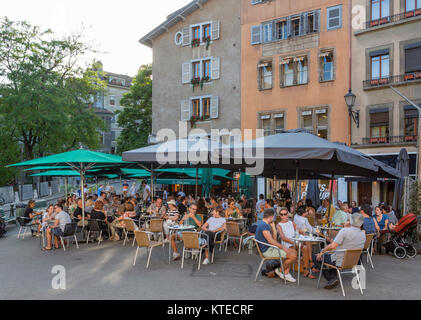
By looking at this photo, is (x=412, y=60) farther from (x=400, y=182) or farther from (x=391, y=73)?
(x=400, y=182)

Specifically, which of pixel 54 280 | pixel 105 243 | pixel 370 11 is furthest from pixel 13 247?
pixel 370 11

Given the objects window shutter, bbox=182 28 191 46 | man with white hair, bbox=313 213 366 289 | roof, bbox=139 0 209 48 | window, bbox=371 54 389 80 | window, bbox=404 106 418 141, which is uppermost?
roof, bbox=139 0 209 48

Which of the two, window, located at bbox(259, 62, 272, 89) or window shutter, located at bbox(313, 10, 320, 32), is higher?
window shutter, located at bbox(313, 10, 320, 32)

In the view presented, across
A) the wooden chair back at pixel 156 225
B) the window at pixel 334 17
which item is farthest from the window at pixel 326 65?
the wooden chair back at pixel 156 225

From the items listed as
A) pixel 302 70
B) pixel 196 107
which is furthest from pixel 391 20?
pixel 196 107

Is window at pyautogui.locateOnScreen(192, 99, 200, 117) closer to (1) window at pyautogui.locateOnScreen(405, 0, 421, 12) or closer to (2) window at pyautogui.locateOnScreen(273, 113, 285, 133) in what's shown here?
(2) window at pyautogui.locateOnScreen(273, 113, 285, 133)

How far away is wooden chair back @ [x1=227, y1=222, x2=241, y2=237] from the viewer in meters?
10.3

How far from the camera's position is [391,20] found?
20.2 meters

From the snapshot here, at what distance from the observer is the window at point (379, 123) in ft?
67.5

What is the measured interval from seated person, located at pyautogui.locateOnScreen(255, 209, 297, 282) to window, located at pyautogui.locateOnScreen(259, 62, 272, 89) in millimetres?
17616

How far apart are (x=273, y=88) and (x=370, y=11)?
6476 mm

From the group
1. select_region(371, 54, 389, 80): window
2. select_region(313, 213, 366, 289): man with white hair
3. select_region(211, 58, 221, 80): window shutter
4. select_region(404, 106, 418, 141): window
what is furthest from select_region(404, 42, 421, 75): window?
select_region(313, 213, 366, 289): man with white hair

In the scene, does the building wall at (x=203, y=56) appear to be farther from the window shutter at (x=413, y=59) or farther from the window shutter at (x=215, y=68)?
the window shutter at (x=413, y=59)
